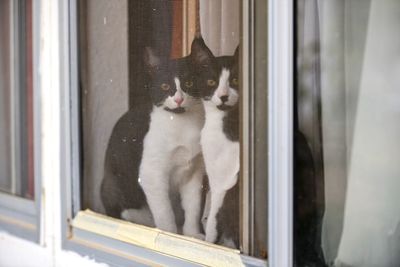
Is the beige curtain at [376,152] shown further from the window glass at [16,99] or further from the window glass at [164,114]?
the window glass at [16,99]

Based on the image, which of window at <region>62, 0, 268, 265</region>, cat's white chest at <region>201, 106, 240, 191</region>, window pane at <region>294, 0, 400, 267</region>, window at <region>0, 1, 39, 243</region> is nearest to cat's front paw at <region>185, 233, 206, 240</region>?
window at <region>62, 0, 268, 265</region>

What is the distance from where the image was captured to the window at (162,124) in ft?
3.13

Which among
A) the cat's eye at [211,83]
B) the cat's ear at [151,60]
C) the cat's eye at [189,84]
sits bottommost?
the cat's eye at [189,84]

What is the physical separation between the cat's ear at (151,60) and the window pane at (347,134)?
1.26ft

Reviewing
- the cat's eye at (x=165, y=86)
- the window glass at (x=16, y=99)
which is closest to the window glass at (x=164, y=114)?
the cat's eye at (x=165, y=86)

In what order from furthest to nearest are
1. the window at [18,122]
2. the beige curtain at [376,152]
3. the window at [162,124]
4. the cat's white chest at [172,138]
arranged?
the window at [18,122] < the cat's white chest at [172,138] < the window at [162,124] < the beige curtain at [376,152]

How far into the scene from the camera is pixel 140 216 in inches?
45.5

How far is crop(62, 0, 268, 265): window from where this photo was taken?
0.95 m

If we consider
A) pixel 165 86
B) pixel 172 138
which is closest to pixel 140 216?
pixel 172 138

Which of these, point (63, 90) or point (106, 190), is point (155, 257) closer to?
point (106, 190)

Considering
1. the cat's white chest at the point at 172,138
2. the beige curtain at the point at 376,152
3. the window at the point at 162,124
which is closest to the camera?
the beige curtain at the point at 376,152

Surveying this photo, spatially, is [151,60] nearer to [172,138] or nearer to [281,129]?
[172,138]

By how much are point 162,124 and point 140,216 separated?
0.85 ft

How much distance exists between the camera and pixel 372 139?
2.80ft
